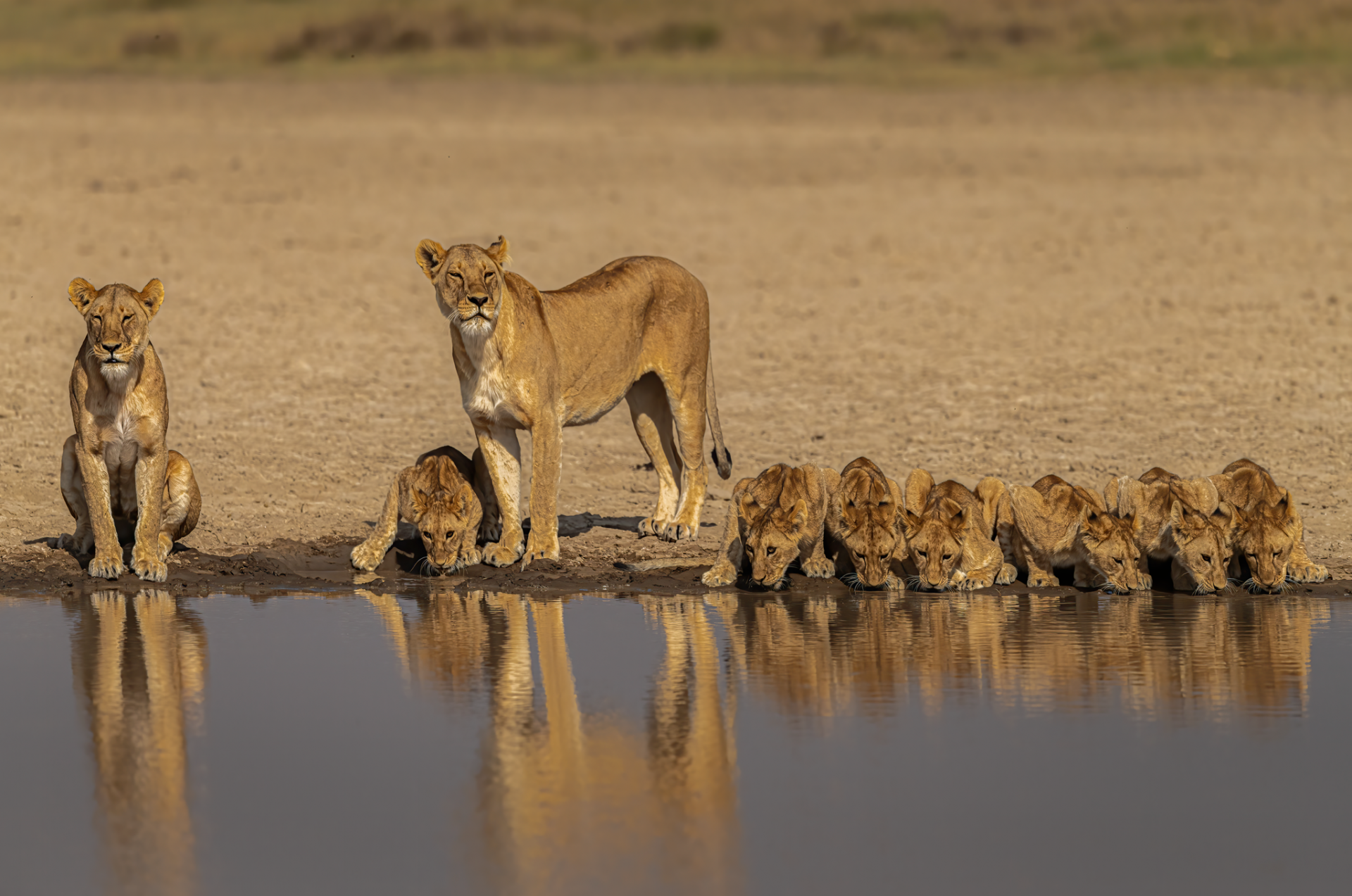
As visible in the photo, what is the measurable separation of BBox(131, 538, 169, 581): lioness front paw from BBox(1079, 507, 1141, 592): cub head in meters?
4.46

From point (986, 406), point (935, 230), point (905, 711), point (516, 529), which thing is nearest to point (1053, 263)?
point (935, 230)

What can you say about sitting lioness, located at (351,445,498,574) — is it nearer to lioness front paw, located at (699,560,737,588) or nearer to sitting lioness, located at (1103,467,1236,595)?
lioness front paw, located at (699,560,737,588)

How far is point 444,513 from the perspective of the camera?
9.95 metres

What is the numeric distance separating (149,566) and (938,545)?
3836 mm

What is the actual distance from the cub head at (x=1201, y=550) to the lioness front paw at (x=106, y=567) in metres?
5.10

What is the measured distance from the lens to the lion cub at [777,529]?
31.0ft

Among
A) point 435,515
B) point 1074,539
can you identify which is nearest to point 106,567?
point 435,515

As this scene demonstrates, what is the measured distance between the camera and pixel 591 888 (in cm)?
522

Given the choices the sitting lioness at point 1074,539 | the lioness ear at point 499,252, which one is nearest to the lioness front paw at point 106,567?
the lioness ear at point 499,252

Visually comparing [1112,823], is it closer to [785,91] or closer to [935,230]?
[935,230]

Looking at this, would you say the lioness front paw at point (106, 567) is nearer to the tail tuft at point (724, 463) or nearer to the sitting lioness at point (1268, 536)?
the tail tuft at point (724, 463)

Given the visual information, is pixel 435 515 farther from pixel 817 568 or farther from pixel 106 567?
pixel 817 568

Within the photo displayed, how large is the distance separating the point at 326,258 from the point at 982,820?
50.3ft

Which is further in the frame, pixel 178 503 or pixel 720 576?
pixel 178 503
